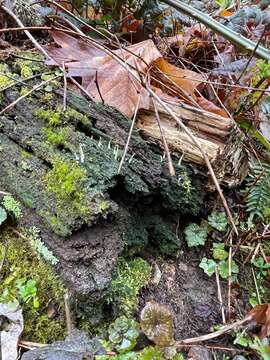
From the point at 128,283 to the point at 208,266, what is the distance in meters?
0.36

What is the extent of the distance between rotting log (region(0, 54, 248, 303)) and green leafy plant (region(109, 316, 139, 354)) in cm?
10

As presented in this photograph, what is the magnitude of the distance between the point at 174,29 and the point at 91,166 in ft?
4.79

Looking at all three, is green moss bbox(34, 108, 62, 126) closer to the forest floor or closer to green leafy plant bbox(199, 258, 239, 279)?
the forest floor

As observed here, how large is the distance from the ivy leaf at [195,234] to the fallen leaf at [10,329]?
0.70m

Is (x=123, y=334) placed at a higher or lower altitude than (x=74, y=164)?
lower

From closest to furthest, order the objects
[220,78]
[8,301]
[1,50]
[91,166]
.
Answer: [8,301]
[91,166]
[1,50]
[220,78]

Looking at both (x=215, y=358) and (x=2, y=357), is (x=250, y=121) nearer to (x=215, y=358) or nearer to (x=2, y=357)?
(x=215, y=358)

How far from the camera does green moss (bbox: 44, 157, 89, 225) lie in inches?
49.7

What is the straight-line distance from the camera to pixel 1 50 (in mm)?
1780

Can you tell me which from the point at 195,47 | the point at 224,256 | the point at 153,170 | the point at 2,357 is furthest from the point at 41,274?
the point at 195,47

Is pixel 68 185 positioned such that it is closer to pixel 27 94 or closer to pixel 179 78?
pixel 27 94

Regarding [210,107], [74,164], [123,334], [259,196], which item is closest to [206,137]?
[210,107]

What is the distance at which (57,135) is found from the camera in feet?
4.75

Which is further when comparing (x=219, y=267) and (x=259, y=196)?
(x=259, y=196)
